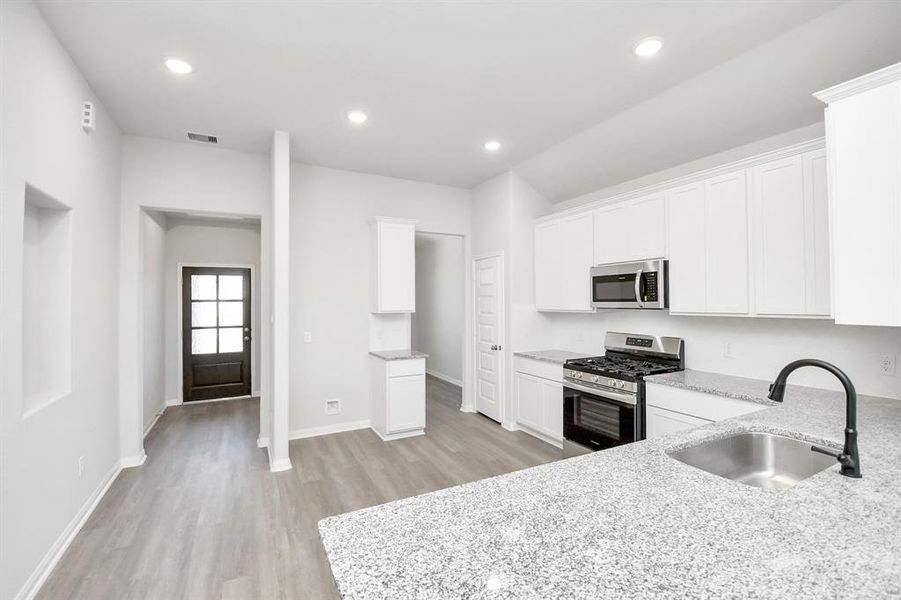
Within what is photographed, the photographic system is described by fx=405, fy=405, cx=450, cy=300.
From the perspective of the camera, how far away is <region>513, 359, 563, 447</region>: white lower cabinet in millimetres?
3906

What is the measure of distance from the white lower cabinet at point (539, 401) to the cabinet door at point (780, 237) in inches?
69.4

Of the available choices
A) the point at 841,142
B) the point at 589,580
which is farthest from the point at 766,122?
the point at 589,580

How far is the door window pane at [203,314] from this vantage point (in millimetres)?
5863

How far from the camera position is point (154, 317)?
500 cm

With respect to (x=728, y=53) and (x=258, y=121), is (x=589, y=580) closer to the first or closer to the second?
(x=728, y=53)

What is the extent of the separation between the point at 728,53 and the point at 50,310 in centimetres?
443

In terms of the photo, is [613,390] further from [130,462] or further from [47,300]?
[130,462]

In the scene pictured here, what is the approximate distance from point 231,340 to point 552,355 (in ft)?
15.5

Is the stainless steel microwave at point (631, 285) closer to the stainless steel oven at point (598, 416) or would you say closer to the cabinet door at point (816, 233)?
the stainless steel oven at point (598, 416)

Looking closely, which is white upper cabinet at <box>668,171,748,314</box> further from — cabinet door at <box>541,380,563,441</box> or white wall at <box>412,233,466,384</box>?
white wall at <box>412,233,466,384</box>

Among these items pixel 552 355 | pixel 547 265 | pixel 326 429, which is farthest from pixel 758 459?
pixel 326 429

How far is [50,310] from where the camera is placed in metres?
2.50

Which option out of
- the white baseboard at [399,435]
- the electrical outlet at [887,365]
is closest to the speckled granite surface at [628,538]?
the electrical outlet at [887,365]

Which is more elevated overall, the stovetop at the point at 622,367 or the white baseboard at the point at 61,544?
the stovetop at the point at 622,367
